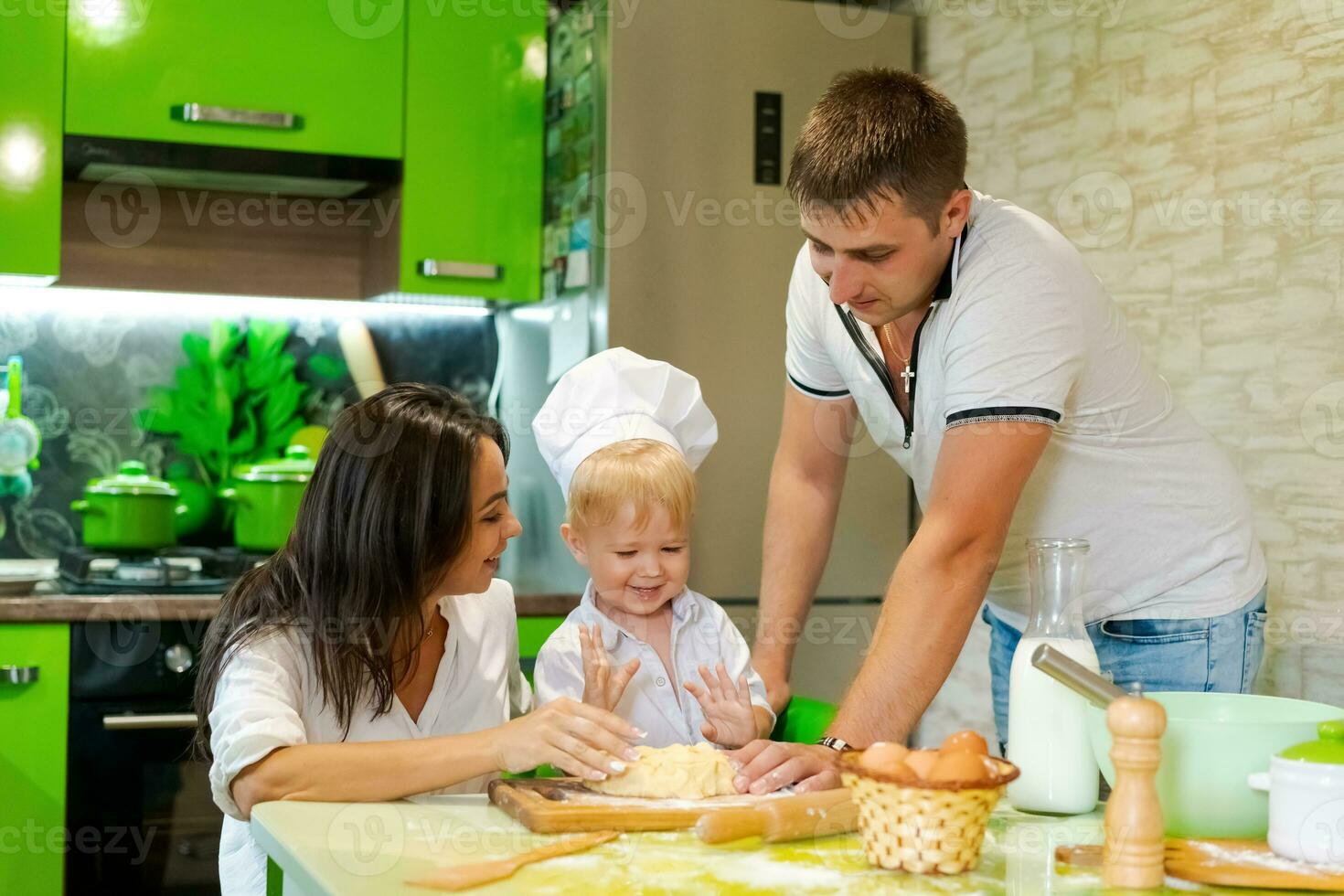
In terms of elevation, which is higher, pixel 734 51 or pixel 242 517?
pixel 734 51

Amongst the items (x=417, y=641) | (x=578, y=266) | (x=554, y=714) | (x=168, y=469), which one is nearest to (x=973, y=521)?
(x=554, y=714)

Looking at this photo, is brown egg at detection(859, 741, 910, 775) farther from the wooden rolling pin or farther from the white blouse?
the white blouse

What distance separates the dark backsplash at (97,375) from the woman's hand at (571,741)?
1.91 metres

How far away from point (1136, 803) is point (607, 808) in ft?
1.39

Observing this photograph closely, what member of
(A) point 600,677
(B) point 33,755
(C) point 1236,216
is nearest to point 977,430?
(A) point 600,677

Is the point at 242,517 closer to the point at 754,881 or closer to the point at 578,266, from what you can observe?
the point at 578,266

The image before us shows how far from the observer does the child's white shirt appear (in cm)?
181

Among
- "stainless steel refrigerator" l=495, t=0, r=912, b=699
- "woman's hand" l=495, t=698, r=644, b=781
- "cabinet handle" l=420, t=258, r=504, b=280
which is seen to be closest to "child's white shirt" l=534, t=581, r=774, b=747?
"woman's hand" l=495, t=698, r=644, b=781

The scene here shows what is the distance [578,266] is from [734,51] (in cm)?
56

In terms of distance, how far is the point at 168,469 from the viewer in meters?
3.01

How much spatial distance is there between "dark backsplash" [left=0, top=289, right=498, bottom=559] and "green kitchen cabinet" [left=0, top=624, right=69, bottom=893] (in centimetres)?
60

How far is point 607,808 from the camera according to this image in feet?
3.85

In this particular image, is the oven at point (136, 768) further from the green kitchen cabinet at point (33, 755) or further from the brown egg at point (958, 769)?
the brown egg at point (958, 769)

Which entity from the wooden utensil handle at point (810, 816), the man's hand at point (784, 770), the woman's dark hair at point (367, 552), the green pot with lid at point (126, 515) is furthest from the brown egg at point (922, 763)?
the green pot with lid at point (126, 515)
